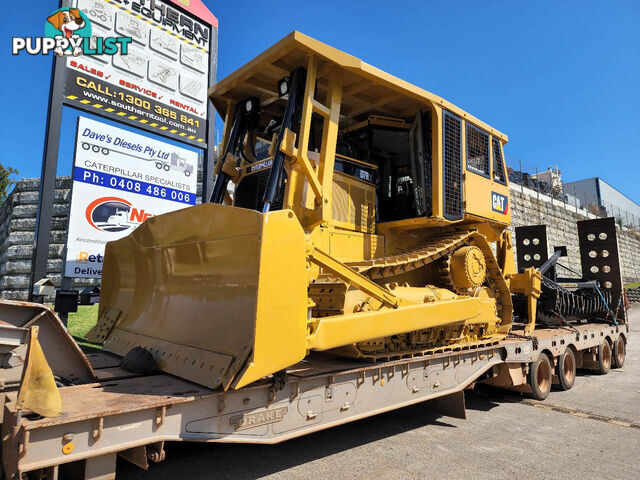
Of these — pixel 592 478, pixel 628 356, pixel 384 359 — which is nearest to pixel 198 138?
pixel 384 359

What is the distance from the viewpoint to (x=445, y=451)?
4.40 meters

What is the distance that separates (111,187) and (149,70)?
245 cm

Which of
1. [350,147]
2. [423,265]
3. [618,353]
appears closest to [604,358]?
[618,353]

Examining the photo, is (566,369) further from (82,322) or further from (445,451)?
(82,322)

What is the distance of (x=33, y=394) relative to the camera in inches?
94.3

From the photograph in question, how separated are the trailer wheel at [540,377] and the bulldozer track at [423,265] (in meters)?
0.73

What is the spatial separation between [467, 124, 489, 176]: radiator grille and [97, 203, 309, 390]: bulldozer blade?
13.4 ft

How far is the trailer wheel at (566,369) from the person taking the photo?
7.50 meters

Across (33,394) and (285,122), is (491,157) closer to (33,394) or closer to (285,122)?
(285,122)

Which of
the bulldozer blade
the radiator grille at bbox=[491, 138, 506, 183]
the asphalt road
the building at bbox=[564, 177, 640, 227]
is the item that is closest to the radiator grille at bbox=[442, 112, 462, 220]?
the radiator grille at bbox=[491, 138, 506, 183]

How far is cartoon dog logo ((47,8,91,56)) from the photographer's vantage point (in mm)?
7406

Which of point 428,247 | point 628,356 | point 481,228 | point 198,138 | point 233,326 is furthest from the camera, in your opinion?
point 628,356

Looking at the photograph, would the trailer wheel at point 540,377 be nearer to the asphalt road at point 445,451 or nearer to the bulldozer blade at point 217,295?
the asphalt road at point 445,451

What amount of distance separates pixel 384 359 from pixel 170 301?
228 centimetres
